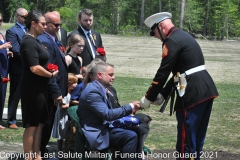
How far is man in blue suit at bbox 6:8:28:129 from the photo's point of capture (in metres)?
8.25

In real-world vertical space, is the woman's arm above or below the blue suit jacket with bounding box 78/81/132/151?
above

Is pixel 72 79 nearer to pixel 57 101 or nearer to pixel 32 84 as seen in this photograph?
pixel 57 101

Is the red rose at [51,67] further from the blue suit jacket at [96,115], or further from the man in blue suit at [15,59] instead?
the man in blue suit at [15,59]

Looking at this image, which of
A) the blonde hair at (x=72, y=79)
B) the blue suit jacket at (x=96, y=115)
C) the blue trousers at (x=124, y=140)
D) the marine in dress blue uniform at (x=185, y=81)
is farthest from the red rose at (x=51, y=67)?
the marine in dress blue uniform at (x=185, y=81)

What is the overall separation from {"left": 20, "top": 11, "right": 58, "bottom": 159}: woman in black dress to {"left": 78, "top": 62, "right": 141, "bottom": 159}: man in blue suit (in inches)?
28.7

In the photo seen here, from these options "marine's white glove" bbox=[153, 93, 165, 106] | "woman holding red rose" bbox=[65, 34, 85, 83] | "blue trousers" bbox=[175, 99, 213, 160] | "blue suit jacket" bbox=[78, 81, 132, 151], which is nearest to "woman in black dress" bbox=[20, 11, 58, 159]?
"blue suit jacket" bbox=[78, 81, 132, 151]

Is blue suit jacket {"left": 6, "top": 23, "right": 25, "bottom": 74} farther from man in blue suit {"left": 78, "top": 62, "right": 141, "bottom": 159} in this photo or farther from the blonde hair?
man in blue suit {"left": 78, "top": 62, "right": 141, "bottom": 159}

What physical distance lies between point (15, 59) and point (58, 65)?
215 cm

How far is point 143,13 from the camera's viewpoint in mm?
80938

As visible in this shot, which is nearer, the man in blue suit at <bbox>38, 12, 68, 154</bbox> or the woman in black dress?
the woman in black dress

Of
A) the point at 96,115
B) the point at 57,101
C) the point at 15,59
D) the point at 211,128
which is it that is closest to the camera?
the point at 96,115

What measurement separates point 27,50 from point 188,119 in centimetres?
209

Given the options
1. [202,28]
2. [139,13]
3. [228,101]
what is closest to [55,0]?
[139,13]

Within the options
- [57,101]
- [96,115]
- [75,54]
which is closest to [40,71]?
[57,101]
